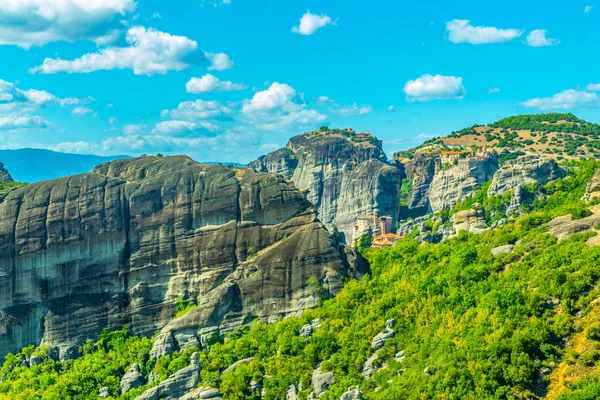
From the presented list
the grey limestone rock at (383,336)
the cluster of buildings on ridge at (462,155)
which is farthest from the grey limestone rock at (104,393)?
the cluster of buildings on ridge at (462,155)

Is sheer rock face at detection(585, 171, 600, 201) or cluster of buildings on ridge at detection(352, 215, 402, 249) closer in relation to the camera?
sheer rock face at detection(585, 171, 600, 201)

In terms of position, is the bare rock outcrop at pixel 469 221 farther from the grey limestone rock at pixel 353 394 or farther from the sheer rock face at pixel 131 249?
→ the grey limestone rock at pixel 353 394

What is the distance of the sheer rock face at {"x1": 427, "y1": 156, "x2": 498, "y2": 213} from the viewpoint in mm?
160875

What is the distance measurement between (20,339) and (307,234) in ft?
98.1

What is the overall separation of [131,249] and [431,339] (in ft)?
110

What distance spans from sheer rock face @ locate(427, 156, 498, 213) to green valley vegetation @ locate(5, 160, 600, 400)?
77.3 meters

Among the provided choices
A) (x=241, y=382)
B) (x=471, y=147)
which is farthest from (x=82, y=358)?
(x=471, y=147)

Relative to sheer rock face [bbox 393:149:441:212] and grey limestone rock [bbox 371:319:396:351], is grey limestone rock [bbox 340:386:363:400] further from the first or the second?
sheer rock face [bbox 393:149:441:212]

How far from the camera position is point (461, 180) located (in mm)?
165375

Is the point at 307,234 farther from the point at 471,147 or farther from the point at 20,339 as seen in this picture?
→ the point at 471,147

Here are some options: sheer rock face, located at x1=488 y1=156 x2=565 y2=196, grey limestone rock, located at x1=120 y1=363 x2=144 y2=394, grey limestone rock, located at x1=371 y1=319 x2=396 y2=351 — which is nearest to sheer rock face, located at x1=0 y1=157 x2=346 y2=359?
grey limestone rock, located at x1=120 y1=363 x2=144 y2=394

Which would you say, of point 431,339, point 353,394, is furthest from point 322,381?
point 431,339

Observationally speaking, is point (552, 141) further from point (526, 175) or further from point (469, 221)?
point (469, 221)

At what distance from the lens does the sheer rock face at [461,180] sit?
160875mm
